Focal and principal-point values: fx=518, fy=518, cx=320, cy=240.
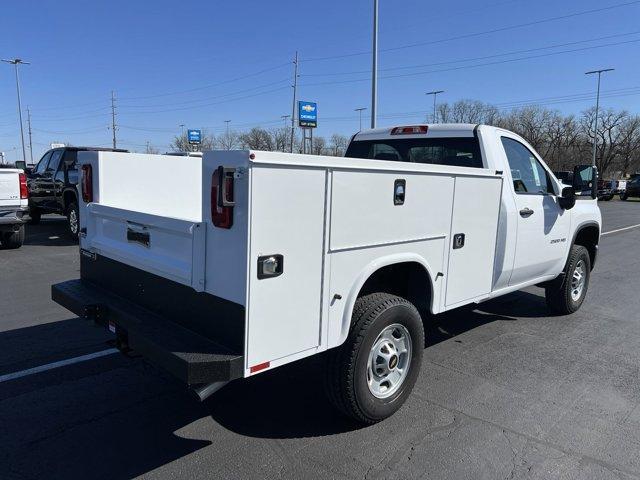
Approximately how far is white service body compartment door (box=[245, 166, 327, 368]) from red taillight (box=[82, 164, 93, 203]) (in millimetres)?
1906

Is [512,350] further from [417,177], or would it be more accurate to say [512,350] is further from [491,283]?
[417,177]

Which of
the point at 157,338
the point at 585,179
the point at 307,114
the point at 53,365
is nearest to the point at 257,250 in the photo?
the point at 157,338

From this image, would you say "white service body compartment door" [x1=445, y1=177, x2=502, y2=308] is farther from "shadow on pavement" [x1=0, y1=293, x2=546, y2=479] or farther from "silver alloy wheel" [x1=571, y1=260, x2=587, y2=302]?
"silver alloy wheel" [x1=571, y1=260, x2=587, y2=302]

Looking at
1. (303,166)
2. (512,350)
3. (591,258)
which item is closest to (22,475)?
(303,166)

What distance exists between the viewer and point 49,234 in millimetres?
12727

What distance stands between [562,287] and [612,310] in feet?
3.82

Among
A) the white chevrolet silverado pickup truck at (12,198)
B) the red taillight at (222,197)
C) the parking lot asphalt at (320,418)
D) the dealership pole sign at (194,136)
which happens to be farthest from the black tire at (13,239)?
the dealership pole sign at (194,136)

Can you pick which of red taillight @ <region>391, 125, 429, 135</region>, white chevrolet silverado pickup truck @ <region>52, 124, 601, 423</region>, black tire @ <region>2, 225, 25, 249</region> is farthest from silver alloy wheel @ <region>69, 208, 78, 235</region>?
red taillight @ <region>391, 125, 429, 135</region>

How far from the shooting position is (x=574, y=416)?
3768mm

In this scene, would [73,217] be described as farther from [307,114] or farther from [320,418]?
[307,114]

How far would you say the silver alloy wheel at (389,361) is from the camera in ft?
11.4

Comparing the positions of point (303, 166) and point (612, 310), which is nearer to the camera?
point (303, 166)

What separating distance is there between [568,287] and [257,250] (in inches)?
193

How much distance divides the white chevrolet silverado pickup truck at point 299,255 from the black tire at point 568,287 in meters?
1.44
